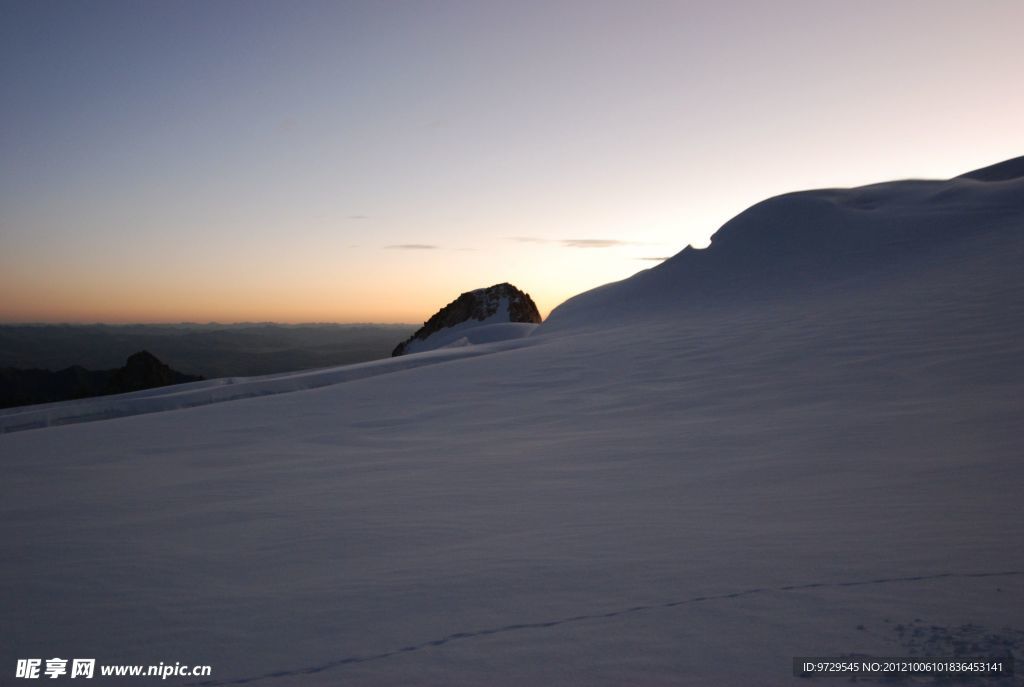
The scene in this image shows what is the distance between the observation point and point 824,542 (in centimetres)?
338

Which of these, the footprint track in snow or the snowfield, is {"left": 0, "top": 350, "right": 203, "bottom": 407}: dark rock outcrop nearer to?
the snowfield

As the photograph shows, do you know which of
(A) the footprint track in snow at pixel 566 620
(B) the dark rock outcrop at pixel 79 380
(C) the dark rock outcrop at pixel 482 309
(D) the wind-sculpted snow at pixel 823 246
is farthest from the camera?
(C) the dark rock outcrop at pixel 482 309

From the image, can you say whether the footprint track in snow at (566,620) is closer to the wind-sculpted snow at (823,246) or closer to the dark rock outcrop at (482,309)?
the wind-sculpted snow at (823,246)

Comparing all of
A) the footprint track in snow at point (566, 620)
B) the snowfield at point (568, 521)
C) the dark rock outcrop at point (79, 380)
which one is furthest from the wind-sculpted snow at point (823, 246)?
the dark rock outcrop at point (79, 380)

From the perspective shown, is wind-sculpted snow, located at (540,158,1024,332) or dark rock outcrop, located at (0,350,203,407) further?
dark rock outcrop, located at (0,350,203,407)

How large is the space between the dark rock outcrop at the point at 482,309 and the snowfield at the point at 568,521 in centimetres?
4164

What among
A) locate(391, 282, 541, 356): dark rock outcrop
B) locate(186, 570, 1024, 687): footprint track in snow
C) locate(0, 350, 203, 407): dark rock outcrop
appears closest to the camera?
locate(186, 570, 1024, 687): footprint track in snow

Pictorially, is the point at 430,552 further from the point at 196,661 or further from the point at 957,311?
the point at 957,311

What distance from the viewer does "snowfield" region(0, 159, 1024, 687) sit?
261cm

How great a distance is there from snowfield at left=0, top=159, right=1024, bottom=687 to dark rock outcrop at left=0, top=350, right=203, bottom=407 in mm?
34540

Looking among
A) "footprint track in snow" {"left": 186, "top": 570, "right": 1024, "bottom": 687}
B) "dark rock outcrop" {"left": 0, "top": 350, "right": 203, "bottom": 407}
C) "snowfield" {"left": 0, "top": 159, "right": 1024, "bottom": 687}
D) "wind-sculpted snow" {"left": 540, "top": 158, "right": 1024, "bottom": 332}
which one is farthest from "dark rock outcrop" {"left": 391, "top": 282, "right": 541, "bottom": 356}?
"footprint track in snow" {"left": 186, "top": 570, "right": 1024, "bottom": 687}

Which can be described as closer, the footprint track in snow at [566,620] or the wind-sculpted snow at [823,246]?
the footprint track in snow at [566,620]

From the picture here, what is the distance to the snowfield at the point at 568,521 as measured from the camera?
2605 millimetres

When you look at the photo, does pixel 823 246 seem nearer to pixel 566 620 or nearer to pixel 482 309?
pixel 566 620
